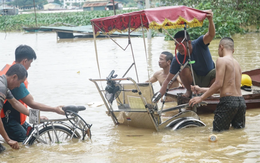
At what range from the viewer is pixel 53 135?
174 inches

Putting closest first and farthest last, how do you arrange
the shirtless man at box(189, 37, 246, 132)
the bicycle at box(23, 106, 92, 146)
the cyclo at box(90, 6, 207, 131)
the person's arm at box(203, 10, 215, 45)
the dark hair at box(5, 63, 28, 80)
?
the dark hair at box(5, 63, 28, 80)
the bicycle at box(23, 106, 92, 146)
the shirtless man at box(189, 37, 246, 132)
the cyclo at box(90, 6, 207, 131)
the person's arm at box(203, 10, 215, 45)

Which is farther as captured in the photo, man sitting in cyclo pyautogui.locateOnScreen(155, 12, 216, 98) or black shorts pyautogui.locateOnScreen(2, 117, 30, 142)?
man sitting in cyclo pyautogui.locateOnScreen(155, 12, 216, 98)

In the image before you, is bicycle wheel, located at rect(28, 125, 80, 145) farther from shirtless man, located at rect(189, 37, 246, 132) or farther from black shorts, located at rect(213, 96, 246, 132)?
black shorts, located at rect(213, 96, 246, 132)

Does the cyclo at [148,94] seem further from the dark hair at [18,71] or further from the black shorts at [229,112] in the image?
the dark hair at [18,71]

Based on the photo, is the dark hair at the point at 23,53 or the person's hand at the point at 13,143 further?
the dark hair at the point at 23,53

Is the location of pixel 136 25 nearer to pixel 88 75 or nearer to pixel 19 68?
pixel 19 68

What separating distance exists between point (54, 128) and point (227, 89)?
2.33m

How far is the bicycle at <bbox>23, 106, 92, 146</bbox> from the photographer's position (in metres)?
4.24

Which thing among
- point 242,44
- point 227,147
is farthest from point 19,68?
point 242,44

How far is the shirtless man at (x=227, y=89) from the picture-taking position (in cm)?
456

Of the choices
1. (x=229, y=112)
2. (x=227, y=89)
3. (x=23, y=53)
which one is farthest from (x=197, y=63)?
(x=23, y=53)

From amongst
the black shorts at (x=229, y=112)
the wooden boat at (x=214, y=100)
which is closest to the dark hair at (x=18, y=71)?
the black shorts at (x=229, y=112)

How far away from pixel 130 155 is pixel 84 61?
38.4 ft

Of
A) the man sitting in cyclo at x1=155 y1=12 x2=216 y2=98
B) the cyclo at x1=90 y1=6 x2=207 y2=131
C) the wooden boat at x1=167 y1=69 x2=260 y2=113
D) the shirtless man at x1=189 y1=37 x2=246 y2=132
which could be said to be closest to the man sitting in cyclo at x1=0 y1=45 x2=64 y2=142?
the cyclo at x1=90 y1=6 x2=207 y2=131
